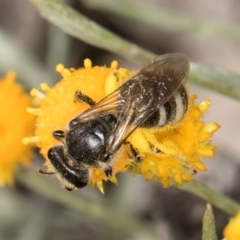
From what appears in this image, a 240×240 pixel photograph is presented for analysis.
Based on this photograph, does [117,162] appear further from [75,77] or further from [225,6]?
[225,6]

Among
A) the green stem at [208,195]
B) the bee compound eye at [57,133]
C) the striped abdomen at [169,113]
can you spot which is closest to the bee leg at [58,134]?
the bee compound eye at [57,133]

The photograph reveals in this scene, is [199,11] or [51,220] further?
[199,11]

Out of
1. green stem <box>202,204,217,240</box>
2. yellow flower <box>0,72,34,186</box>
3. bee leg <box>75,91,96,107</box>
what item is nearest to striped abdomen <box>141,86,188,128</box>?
bee leg <box>75,91,96,107</box>

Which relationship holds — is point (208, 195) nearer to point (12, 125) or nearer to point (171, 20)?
point (12, 125)

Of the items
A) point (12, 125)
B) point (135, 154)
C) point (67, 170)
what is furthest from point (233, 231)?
point (12, 125)

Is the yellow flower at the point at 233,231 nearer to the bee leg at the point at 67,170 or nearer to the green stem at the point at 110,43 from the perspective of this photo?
the bee leg at the point at 67,170

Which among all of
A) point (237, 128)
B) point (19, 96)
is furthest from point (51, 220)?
point (237, 128)

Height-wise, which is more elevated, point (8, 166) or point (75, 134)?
point (75, 134)
